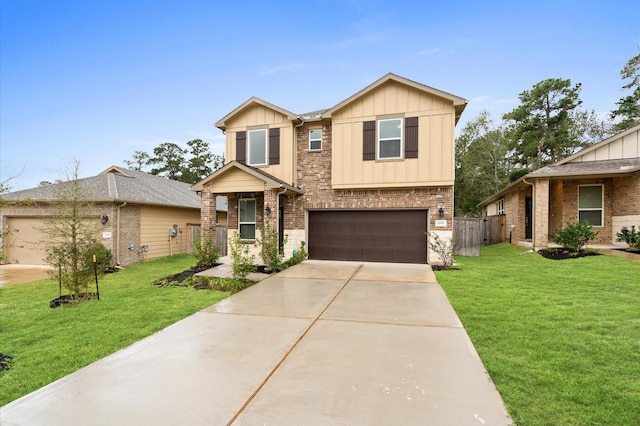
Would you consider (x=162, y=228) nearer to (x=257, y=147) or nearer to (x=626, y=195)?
(x=257, y=147)

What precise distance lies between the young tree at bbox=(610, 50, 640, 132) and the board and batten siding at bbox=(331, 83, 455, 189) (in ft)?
70.6

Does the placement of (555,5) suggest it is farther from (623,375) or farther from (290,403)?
(290,403)

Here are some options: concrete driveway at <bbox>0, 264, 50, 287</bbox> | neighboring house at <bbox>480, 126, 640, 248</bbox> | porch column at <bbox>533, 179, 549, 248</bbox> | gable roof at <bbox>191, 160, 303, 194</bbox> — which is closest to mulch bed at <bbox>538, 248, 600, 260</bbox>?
porch column at <bbox>533, 179, 549, 248</bbox>

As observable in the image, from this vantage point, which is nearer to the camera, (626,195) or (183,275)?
(183,275)

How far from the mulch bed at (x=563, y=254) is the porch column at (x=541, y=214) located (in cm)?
78

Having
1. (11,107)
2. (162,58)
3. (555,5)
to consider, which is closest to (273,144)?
(162,58)

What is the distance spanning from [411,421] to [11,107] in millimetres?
14829

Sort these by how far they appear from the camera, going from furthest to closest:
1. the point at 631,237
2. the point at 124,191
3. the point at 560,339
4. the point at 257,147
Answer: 1. the point at 124,191
2. the point at 257,147
3. the point at 631,237
4. the point at 560,339

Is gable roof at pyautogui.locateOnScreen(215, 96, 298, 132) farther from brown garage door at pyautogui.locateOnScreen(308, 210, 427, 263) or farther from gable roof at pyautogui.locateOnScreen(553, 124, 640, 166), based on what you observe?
gable roof at pyautogui.locateOnScreen(553, 124, 640, 166)

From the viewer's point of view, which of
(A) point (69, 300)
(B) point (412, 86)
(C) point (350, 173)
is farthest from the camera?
(C) point (350, 173)

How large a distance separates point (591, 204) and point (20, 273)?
22.6 meters

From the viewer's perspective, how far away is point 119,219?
39.8 ft

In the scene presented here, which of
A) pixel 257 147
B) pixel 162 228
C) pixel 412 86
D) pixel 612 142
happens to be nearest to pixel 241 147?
pixel 257 147

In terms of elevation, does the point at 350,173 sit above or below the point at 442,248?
above
